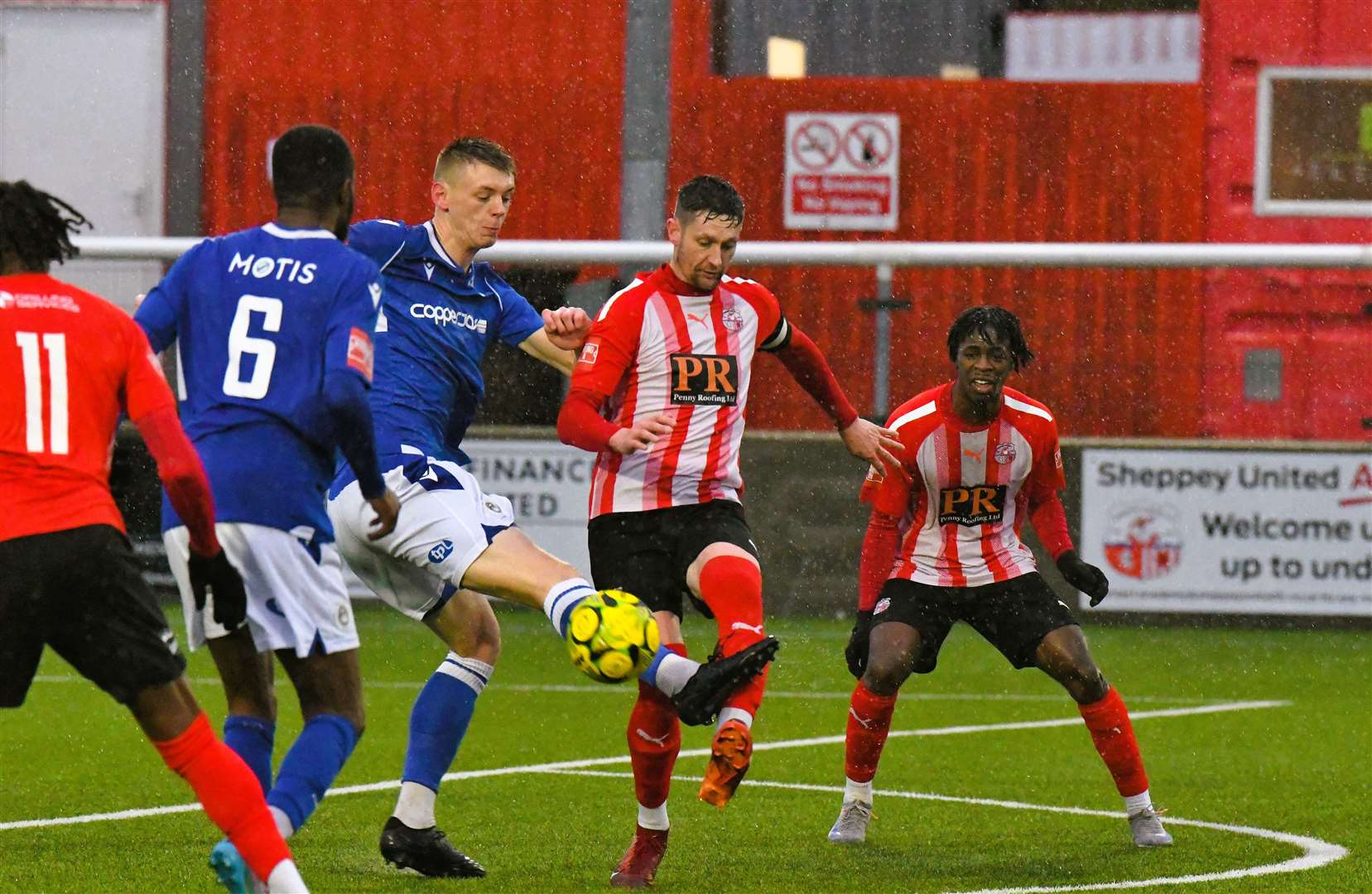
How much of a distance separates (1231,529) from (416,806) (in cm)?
739

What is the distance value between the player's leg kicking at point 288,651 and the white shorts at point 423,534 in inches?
24.7

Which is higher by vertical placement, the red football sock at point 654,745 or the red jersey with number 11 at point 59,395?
the red jersey with number 11 at point 59,395

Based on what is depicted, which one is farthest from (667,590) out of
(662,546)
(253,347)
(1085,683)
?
(253,347)

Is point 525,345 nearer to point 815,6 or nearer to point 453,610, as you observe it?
point 453,610

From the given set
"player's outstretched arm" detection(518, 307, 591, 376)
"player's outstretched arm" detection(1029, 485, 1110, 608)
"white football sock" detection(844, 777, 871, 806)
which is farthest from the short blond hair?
"white football sock" detection(844, 777, 871, 806)

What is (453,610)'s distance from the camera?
6.11 meters

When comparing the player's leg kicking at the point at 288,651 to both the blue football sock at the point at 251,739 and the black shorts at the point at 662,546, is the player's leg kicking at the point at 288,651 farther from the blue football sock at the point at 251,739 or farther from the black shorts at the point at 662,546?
the black shorts at the point at 662,546

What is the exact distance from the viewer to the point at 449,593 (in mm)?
6027

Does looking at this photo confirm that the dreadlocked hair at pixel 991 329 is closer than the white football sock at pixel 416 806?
No

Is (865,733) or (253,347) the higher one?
(253,347)

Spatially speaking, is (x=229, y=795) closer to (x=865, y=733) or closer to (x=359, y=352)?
(x=359, y=352)

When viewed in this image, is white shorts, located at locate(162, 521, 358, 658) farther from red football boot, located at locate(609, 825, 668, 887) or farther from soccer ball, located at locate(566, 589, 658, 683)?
red football boot, located at locate(609, 825, 668, 887)

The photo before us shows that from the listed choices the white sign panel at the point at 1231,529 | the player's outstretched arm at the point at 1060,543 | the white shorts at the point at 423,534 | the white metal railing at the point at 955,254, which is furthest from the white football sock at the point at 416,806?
the white sign panel at the point at 1231,529

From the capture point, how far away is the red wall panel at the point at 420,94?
17.5m
